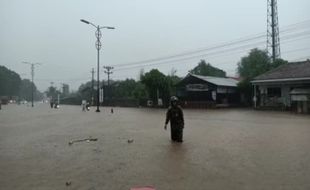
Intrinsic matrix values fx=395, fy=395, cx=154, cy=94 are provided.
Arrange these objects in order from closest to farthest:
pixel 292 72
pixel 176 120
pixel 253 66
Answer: pixel 176 120 < pixel 292 72 < pixel 253 66

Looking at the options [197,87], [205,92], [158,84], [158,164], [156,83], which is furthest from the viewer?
[158,84]

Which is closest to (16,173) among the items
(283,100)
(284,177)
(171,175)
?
(171,175)

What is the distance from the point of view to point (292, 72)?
129 feet

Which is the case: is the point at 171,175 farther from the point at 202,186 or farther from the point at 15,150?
the point at 15,150

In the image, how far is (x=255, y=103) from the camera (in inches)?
1715

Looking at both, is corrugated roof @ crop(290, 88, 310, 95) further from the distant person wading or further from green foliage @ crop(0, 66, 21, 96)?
green foliage @ crop(0, 66, 21, 96)

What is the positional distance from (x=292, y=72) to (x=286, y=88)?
5.60ft

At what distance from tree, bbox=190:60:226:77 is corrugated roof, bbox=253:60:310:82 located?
32.2 metres

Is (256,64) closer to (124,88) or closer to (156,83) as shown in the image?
(156,83)

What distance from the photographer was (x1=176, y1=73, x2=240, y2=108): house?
161ft

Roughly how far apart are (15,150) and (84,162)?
3.57m

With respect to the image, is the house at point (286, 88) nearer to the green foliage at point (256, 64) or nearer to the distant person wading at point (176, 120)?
the green foliage at point (256, 64)

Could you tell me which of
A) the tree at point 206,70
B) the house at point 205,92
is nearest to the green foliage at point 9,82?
the tree at point 206,70

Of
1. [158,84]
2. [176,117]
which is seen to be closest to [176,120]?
[176,117]
